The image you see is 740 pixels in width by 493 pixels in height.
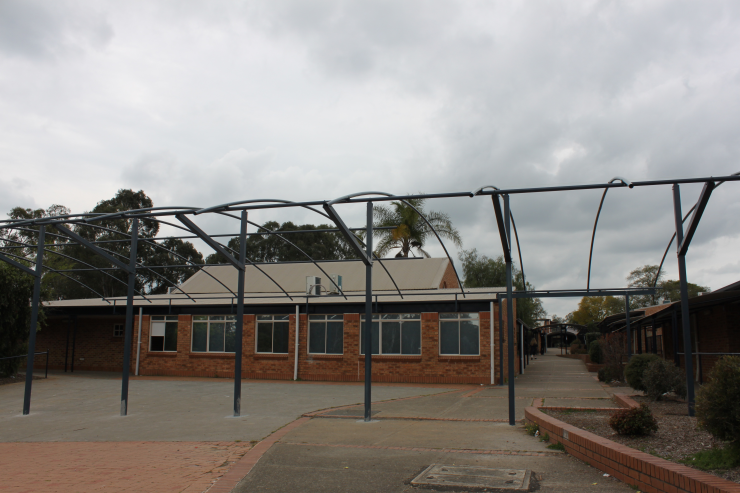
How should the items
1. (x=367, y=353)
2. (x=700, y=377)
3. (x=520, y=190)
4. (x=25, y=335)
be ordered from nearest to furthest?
(x=520, y=190)
(x=367, y=353)
(x=700, y=377)
(x=25, y=335)

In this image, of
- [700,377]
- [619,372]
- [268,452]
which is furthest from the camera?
[619,372]

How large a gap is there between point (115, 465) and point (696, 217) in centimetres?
954

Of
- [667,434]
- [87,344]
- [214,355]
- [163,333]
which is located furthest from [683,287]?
[87,344]

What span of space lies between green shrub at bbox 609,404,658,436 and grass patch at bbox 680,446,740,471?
1.33 m

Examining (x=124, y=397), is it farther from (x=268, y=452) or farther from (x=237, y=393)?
(x=268, y=452)

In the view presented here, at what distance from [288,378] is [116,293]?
36.7 m

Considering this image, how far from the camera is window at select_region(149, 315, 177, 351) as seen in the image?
2391 cm

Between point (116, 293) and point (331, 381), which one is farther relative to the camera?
point (116, 293)

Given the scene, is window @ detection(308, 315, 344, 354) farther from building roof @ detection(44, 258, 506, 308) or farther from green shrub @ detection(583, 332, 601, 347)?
green shrub @ detection(583, 332, 601, 347)

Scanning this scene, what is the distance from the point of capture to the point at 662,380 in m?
10.9

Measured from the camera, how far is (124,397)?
39.6 feet

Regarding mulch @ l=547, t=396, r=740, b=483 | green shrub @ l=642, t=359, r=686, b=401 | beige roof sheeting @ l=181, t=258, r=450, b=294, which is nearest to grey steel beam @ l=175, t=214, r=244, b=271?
mulch @ l=547, t=396, r=740, b=483

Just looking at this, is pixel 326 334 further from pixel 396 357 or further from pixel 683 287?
pixel 683 287

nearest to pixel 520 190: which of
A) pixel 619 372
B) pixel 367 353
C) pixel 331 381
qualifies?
pixel 367 353
